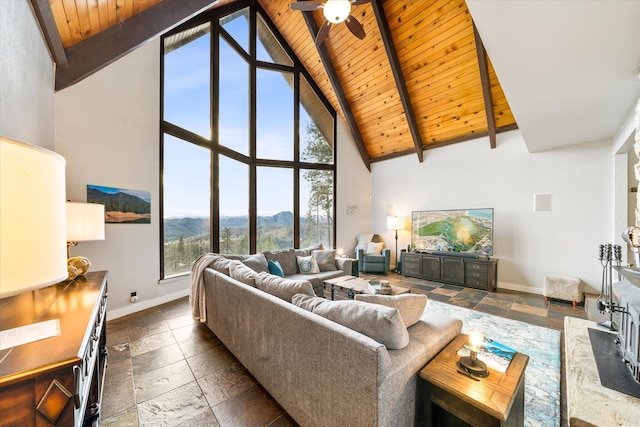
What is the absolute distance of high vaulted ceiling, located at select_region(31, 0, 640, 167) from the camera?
1979 mm

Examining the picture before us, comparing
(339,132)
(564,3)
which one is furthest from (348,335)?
(339,132)

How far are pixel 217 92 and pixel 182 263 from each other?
10.2ft

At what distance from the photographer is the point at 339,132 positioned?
6.72 metres

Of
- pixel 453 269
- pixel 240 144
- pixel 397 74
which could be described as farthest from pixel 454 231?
pixel 240 144

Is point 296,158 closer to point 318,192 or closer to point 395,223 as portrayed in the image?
point 318,192

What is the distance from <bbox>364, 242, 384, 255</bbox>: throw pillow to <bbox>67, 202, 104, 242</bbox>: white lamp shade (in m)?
5.26

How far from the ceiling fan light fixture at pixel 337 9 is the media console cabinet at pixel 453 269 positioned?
4.52 m

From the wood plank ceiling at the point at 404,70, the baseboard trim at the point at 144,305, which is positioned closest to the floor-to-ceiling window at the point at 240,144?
the baseboard trim at the point at 144,305

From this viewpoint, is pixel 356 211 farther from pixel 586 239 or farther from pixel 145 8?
pixel 145 8

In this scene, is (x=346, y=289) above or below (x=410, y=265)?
above

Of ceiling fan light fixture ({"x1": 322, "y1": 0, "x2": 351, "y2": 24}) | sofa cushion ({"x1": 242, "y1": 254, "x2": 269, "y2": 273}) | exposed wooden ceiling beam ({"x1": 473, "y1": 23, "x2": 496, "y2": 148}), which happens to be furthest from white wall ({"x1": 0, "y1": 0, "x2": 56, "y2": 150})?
exposed wooden ceiling beam ({"x1": 473, "y1": 23, "x2": 496, "y2": 148})

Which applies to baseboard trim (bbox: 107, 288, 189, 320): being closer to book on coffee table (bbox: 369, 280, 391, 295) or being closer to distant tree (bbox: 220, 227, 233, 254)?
distant tree (bbox: 220, 227, 233, 254)

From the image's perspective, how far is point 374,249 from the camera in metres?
6.34

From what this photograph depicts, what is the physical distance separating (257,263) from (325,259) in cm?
132
